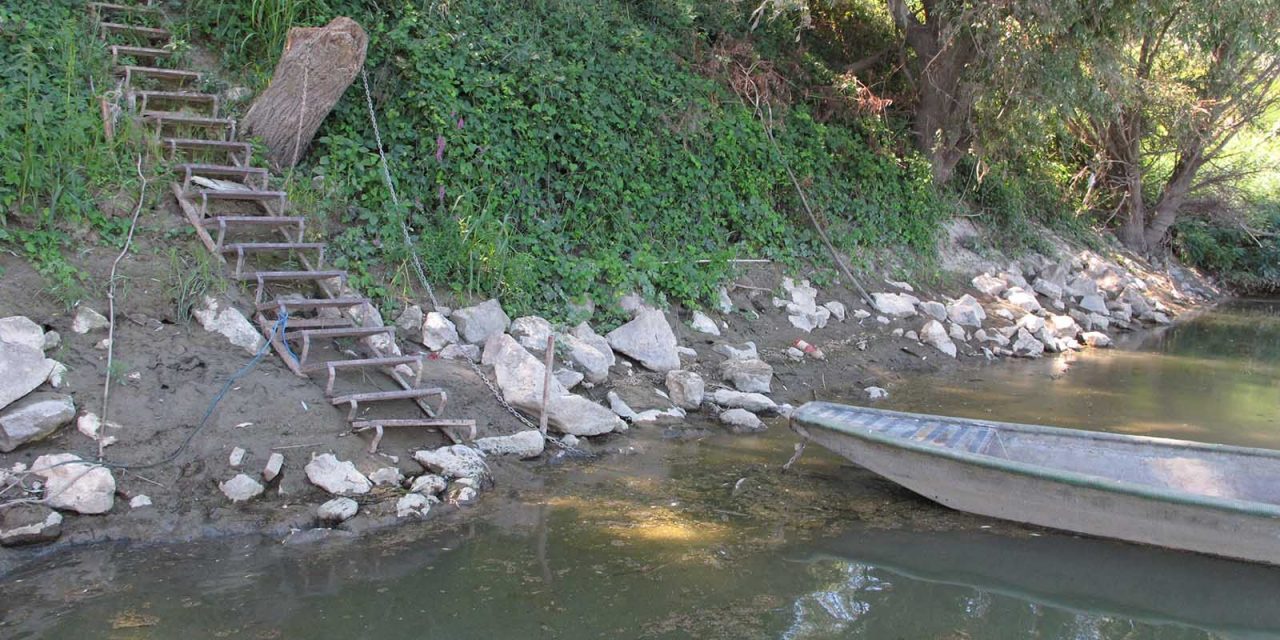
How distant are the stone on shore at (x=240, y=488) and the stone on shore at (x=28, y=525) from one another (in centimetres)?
80

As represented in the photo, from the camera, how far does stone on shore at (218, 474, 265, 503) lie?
524 cm

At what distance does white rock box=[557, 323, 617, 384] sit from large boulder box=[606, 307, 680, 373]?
7.3 inches

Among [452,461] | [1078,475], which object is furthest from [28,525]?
[1078,475]

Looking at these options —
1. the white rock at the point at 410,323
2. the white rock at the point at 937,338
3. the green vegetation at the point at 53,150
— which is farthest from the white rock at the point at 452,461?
the white rock at the point at 937,338

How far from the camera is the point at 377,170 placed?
26.9 feet

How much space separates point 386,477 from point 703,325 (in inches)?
169

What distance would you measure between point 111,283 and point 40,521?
1.87 m

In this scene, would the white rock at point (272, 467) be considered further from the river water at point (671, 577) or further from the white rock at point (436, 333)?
the white rock at point (436, 333)

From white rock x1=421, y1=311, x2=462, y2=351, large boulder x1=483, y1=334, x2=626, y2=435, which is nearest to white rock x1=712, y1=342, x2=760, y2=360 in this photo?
large boulder x1=483, y1=334, x2=626, y2=435

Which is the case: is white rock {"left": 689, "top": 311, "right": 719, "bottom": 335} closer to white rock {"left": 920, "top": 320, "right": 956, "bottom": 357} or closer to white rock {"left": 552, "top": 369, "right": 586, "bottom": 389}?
white rock {"left": 552, "top": 369, "right": 586, "bottom": 389}

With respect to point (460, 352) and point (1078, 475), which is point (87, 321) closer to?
point (460, 352)

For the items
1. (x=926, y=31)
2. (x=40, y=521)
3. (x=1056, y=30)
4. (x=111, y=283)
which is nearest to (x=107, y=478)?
(x=40, y=521)

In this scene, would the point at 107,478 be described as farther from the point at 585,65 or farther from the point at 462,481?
the point at 585,65

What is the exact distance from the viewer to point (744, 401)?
7938 mm
